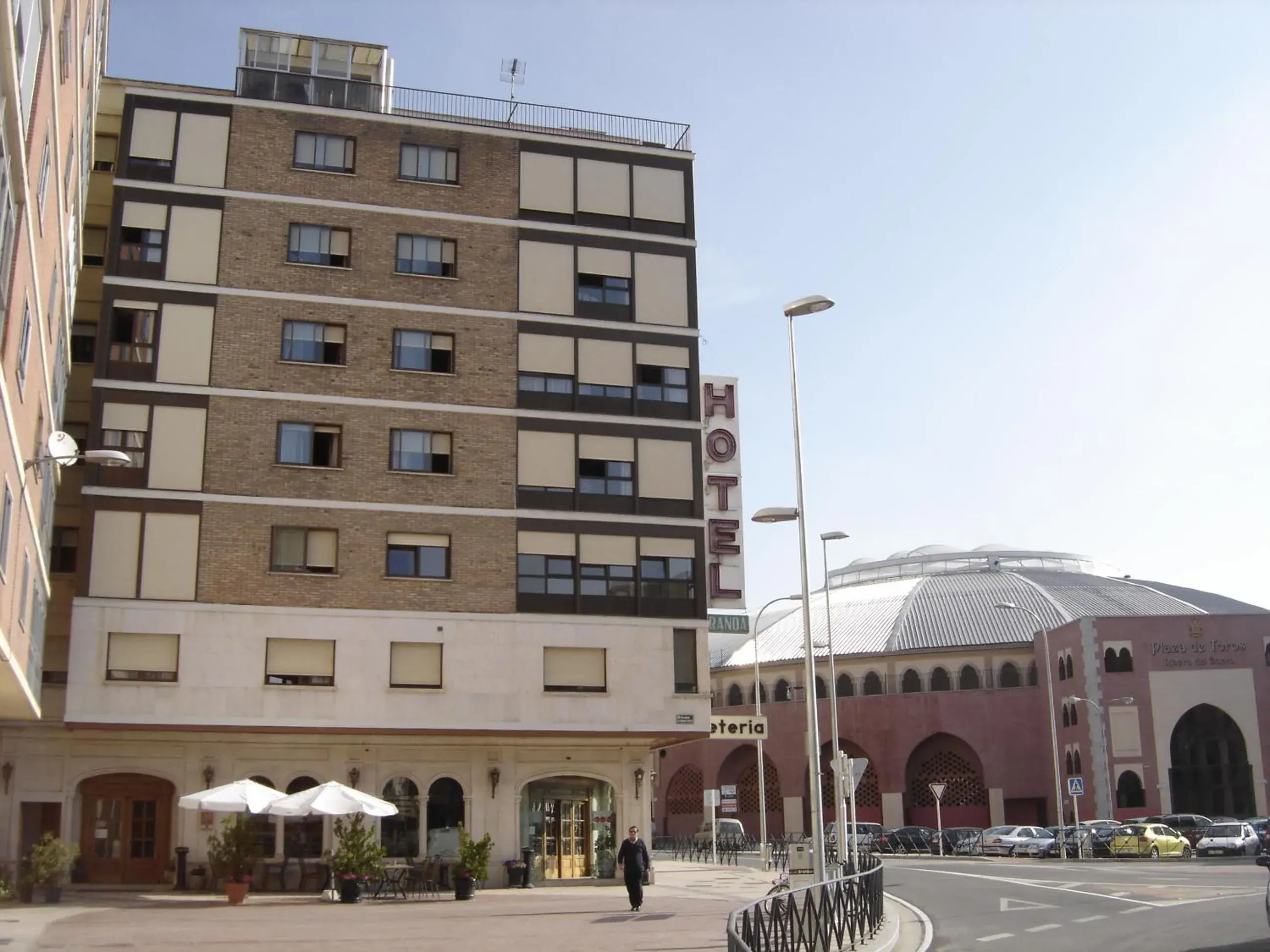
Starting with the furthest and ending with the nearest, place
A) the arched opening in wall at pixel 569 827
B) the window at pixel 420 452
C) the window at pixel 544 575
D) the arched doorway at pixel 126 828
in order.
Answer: the arched opening in wall at pixel 569 827, the window at pixel 544 575, the window at pixel 420 452, the arched doorway at pixel 126 828

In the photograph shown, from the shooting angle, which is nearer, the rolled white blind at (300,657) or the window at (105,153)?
the rolled white blind at (300,657)

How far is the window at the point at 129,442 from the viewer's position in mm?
33344

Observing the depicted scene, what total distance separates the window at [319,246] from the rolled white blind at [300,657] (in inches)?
402

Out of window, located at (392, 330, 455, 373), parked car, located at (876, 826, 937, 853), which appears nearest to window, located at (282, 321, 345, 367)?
window, located at (392, 330, 455, 373)

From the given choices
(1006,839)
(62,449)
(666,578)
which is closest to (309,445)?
(666,578)

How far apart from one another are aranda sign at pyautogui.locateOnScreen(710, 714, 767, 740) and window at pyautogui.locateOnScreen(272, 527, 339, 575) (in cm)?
1153

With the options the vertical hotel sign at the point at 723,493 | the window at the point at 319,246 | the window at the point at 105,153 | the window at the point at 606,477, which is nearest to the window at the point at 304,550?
the window at the point at 606,477

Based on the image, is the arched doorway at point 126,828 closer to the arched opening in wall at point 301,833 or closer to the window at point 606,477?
the arched opening in wall at point 301,833

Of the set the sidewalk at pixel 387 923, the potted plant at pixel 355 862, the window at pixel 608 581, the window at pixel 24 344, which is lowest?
the sidewalk at pixel 387 923

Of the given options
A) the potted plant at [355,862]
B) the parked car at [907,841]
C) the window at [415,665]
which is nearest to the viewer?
the potted plant at [355,862]

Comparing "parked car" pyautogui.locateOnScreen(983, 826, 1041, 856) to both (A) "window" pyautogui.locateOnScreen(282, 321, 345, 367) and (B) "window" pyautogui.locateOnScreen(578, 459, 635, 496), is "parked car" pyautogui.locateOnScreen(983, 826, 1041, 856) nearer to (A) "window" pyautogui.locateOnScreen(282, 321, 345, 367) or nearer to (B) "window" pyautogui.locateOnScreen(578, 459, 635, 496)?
(B) "window" pyautogui.locateOnScreen(578, 459, 635, 496)

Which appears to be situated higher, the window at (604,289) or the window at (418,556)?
the window at (604,289)

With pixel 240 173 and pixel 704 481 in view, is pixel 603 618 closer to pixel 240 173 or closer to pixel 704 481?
pixel 704 481

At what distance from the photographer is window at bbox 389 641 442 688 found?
34.1 meters
